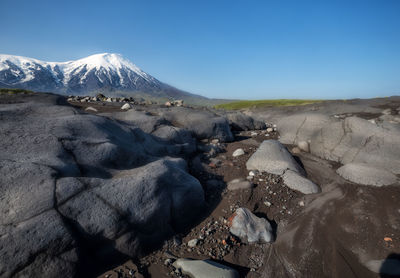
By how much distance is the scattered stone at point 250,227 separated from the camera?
4.76m

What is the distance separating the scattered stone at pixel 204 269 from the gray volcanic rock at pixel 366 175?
589 centimetres

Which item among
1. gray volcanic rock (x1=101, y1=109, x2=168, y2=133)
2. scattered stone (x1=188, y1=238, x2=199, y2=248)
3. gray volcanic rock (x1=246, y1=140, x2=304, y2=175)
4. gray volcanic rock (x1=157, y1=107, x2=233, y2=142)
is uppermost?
gray volcanic rock (x1=101, y1=109, x2=168, y2=133)

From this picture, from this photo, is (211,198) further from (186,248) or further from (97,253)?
(97,253)

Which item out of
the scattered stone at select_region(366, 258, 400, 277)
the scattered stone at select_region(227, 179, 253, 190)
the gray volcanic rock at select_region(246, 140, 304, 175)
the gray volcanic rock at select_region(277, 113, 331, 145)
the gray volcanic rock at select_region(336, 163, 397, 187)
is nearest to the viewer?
the scattered stone at select_region(366, 258, 400, 277)

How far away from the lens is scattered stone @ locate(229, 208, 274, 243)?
4.76 metres

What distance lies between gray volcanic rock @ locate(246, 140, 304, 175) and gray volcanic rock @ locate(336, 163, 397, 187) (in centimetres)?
152

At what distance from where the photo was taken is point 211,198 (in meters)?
6.26

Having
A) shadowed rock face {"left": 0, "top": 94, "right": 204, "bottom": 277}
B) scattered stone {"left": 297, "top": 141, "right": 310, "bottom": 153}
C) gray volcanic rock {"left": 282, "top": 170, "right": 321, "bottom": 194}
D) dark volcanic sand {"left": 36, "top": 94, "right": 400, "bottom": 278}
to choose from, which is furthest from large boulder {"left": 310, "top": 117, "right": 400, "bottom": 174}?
shadowed rock face {"left": 0, "top": 94, "right": 204, "bottom": 277}

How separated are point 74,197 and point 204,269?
260 cm

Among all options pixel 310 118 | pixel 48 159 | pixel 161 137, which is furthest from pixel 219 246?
pixel 310 118

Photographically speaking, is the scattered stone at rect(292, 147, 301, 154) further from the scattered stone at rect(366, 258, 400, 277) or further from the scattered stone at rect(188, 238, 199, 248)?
the scattered stone at rect(188, 238, 199, 248)

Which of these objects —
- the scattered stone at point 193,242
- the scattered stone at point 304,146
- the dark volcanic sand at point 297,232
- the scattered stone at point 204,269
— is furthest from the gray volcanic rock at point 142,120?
the scattered stone at point 304,146

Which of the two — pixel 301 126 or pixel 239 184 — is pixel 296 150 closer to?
pixel 301 126

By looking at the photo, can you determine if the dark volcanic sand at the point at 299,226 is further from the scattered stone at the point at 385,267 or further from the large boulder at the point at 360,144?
the large boulder at the point at 360,144
